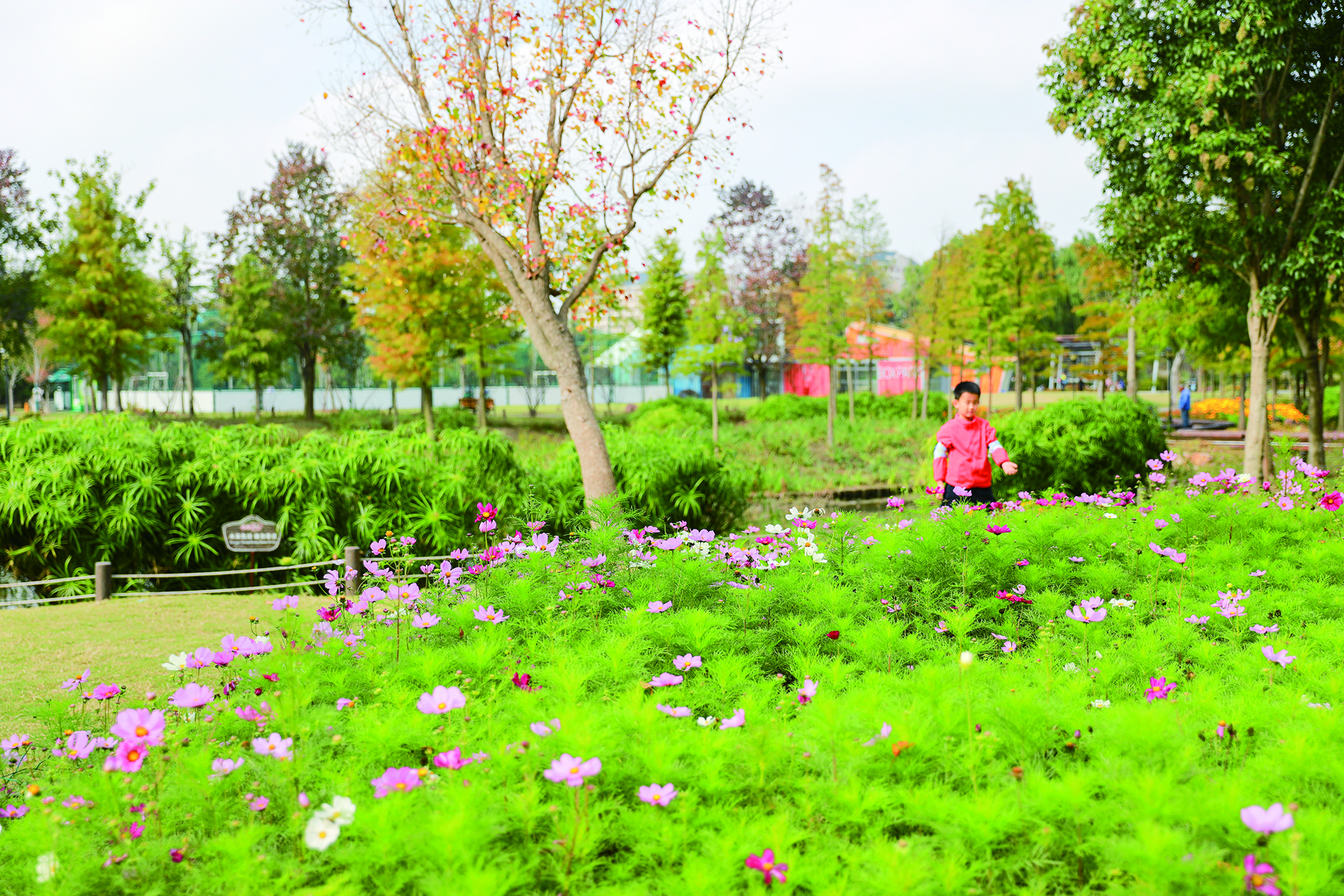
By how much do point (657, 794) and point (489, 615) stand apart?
1.48 m

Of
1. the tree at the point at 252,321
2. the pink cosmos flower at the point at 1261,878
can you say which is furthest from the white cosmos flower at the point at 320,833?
the tree at the point at 252,321

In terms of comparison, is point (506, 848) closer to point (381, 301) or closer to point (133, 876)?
point (133, 876)

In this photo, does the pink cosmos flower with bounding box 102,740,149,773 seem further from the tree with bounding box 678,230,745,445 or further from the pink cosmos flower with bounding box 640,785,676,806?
the tree with bounding box 678,230,745,445

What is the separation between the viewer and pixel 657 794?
2.12 m

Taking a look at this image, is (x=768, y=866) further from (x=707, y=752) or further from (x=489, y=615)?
(x=489, y=615)

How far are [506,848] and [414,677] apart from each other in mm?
1172

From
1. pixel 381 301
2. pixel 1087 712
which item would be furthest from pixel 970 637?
pixel 381 301

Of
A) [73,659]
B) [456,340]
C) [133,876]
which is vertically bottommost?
[73,659]

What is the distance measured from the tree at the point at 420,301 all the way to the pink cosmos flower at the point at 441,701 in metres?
17.4

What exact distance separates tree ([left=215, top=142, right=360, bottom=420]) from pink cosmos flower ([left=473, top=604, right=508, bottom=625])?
91.4 feet

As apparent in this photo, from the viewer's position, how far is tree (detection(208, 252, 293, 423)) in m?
28.0

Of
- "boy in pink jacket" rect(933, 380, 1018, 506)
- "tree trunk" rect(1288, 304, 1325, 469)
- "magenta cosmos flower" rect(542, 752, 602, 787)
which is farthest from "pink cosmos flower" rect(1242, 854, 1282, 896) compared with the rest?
"tree trunk" rect(1288, 304, 1325, 469)

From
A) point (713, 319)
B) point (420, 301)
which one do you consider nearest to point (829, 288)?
point (713, 319)

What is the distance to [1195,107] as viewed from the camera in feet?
36.4
